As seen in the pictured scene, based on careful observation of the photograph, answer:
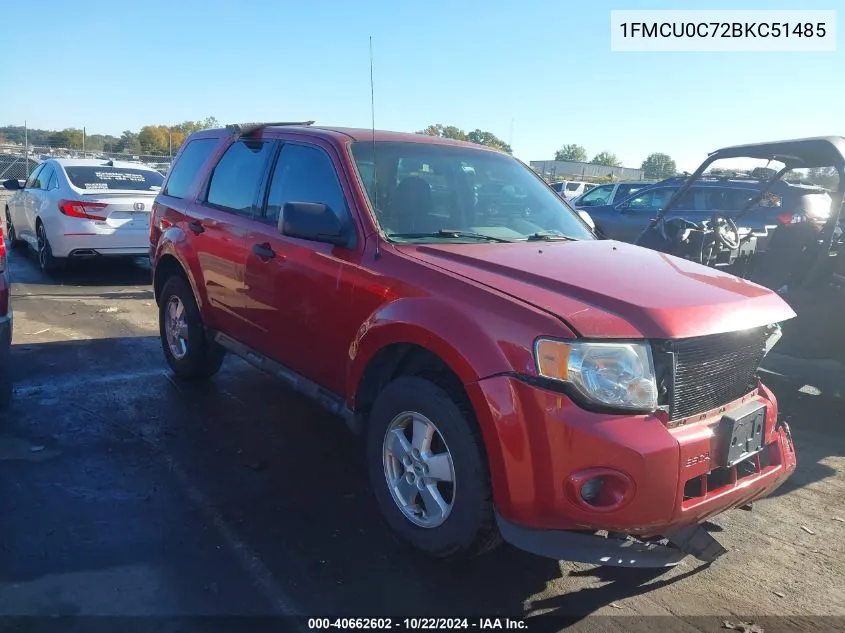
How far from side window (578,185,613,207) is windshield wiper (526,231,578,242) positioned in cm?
1145

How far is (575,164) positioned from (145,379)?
1855 inches

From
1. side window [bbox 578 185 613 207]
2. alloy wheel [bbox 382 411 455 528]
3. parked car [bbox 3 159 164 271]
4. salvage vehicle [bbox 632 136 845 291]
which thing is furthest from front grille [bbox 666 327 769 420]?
side window [bbox 578 185 613 207]

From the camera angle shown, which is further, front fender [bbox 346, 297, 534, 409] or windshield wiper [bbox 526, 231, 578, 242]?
windshield wiper [bbox 526, 231, 578, 242]

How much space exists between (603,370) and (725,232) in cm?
423

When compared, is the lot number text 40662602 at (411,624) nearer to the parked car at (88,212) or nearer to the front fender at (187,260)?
the front fender at (187,260)

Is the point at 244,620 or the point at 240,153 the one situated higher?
the point at 240,153

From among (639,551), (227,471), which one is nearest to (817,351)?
(639,551)

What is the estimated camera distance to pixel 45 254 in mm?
9648

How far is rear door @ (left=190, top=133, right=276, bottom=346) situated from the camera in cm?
444

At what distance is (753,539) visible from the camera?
3510mm

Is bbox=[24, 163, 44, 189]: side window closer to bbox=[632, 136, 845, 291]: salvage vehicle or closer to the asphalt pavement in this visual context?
the asphalt pavement

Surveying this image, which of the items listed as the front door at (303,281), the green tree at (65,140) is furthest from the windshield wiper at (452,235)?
the green tree at (65,140)

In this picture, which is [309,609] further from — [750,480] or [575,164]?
[575,164]

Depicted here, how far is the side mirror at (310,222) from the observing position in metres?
3.41
